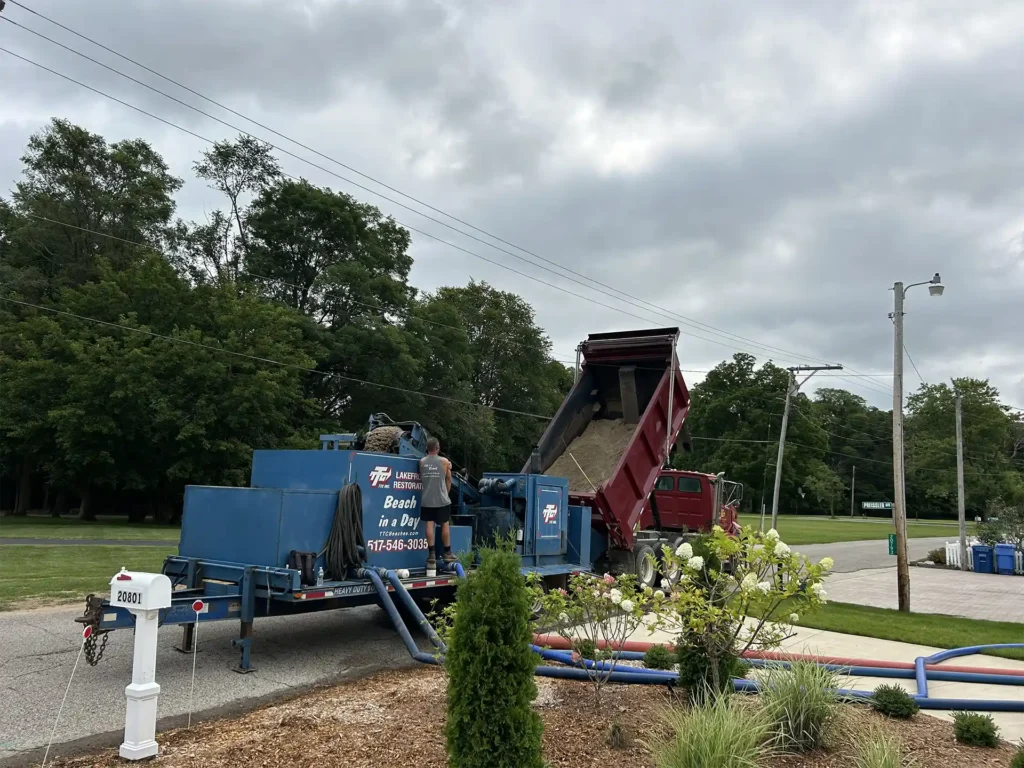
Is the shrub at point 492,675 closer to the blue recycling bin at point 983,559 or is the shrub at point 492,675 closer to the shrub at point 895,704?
the shrub at point 895,704

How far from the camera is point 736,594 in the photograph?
514cm

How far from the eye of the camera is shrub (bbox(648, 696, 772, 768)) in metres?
3.85

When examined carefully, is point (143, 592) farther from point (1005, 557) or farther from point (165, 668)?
point (1005, 557)

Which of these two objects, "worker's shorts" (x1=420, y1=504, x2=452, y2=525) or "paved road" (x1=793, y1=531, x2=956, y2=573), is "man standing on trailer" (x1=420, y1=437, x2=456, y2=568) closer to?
"worker's shorts" (x1=420, y1=504, x2=452, y2=525)

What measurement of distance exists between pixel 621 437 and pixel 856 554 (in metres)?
22.3

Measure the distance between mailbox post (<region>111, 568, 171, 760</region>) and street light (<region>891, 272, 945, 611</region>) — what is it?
522 inches

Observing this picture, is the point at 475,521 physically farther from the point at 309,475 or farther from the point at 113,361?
the point at 113,361

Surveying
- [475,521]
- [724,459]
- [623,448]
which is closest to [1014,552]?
[623,448]

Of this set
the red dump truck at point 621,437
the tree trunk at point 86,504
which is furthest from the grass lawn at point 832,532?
the tree trunk at point 86,504

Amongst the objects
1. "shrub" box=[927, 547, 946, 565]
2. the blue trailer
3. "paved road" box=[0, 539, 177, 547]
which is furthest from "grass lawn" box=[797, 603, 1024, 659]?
"shrub" box=[927, 547, 946, 565]

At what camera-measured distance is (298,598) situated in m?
6.81

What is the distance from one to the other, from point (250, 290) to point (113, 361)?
723 centimetres

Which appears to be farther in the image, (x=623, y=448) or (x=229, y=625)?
(x=623, y=448)

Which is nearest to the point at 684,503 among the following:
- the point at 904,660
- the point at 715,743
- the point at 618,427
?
the point at 618,427
